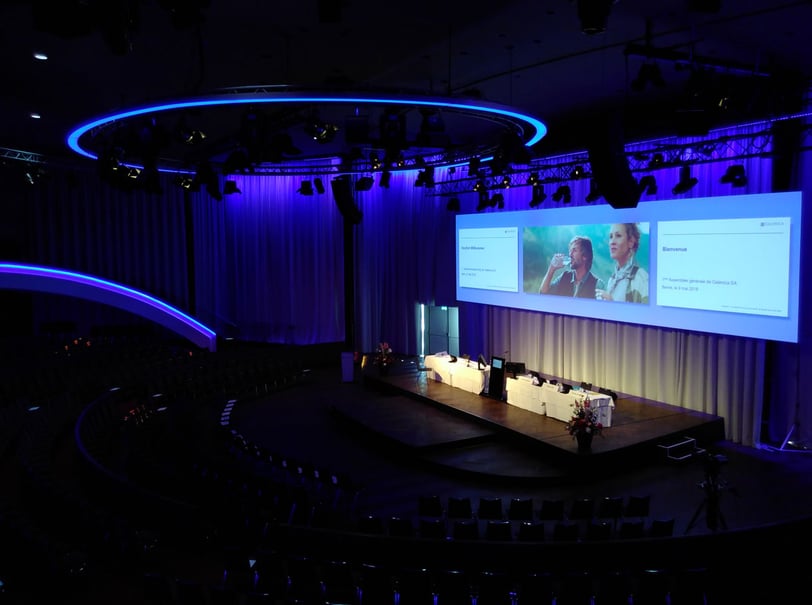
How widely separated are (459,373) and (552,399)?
10.3ft

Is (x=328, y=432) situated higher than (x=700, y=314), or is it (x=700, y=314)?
(x=700, y=314)

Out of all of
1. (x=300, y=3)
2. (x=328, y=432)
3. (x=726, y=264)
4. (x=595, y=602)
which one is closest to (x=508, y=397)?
(x=328, y=432)

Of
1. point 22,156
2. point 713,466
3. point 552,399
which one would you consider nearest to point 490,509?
point 713,466

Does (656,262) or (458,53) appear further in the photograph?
(656,262)

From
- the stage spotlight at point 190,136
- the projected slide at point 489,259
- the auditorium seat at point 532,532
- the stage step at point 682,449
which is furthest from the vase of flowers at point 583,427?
the stage spotlight at point 190,136

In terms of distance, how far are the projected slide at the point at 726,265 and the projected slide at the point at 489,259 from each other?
433 centimetres

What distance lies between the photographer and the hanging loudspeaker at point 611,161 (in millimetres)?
8602

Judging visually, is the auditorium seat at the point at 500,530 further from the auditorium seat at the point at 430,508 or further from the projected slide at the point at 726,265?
the projected slide at the point at 726,265

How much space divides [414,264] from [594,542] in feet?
46.5

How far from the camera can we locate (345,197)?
1609 cm

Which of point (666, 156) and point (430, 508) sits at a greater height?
point (666, 156)

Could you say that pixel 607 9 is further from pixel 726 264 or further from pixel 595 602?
pixel 726 264

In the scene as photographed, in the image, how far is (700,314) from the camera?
11.8 m

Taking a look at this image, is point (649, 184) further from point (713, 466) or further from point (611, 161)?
point (713, 466)
